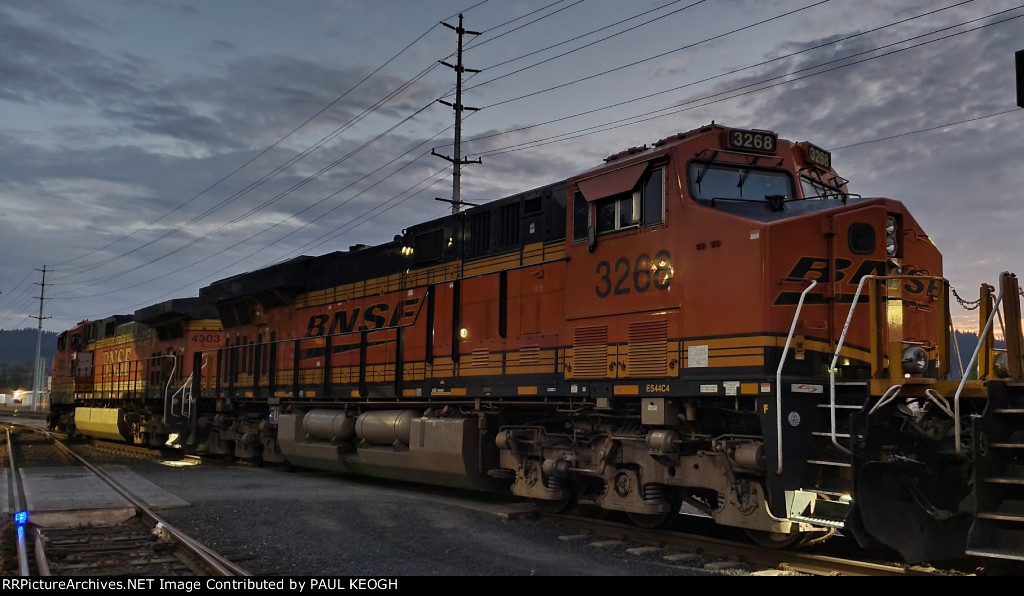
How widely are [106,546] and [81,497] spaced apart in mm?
3303

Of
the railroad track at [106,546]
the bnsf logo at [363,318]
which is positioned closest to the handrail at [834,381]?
the railroad track at [106,546]

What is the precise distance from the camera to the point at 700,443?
25.7 feet

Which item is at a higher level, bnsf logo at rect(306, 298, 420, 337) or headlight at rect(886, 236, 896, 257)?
headlight at rect(886, 236, 896, 257)

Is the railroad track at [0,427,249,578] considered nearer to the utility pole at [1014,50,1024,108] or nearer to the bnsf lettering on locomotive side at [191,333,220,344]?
the utility pole at [1014,50,1024,108]

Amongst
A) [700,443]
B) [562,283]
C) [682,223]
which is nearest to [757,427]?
[700,443]

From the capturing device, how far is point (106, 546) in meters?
7.68

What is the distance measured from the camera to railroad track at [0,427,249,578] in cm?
668

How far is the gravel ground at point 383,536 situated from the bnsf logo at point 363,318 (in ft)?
8.81

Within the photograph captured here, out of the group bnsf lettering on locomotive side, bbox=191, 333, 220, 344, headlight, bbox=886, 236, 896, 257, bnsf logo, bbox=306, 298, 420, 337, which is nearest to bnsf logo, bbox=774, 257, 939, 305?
headlight, bbox=886, 236, 896, 257

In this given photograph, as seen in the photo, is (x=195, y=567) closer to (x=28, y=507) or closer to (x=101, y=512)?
(x=101, y=512)

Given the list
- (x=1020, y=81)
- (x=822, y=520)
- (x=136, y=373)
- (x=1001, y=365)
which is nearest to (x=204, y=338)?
(x=136, y=373)

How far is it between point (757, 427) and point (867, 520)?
60.5 inches

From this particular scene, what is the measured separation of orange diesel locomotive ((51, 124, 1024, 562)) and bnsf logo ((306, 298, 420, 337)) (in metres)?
0.14
